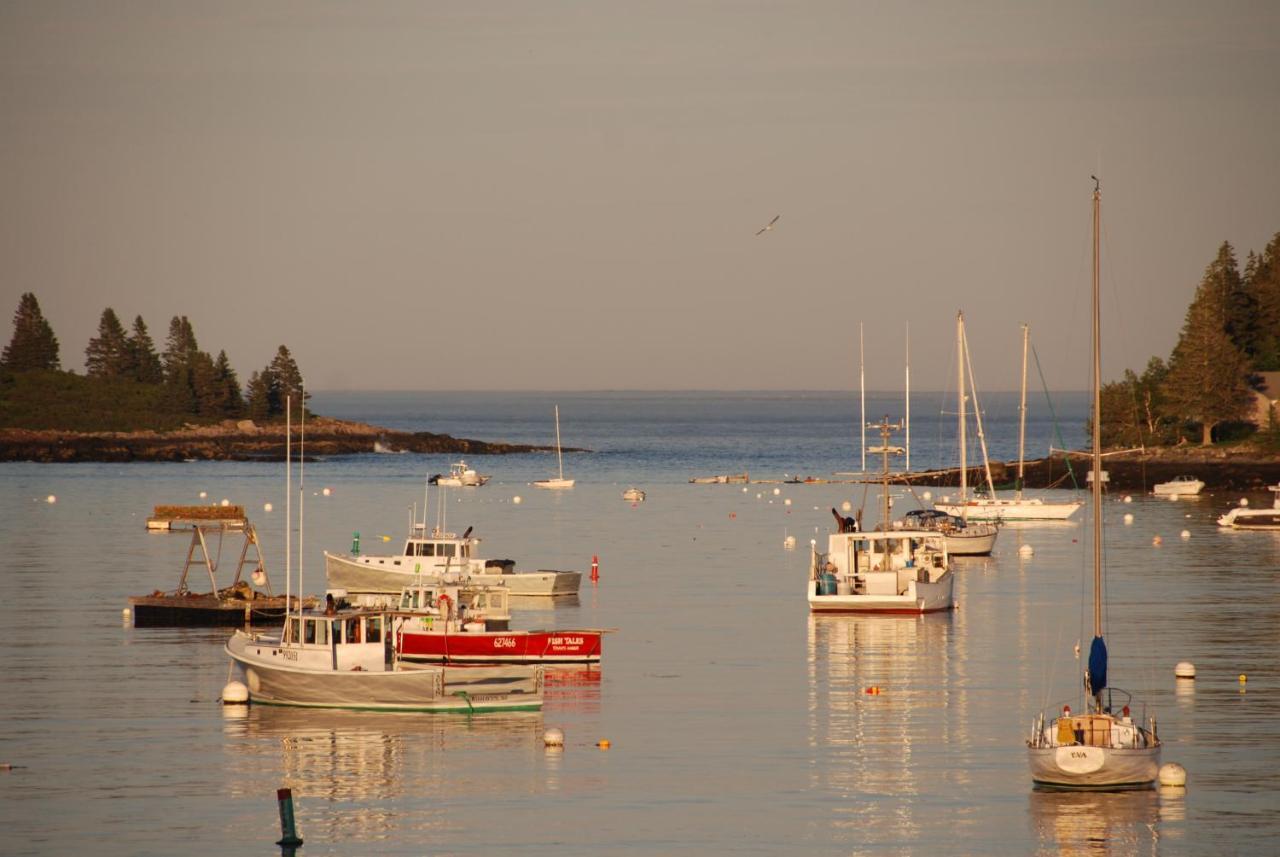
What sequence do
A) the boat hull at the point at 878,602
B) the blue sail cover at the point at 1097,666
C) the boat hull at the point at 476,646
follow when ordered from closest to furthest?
the blue sail cover at the point at 1097,666, the boat hull at the point at 476,646, the boat hull at the point at 878,602

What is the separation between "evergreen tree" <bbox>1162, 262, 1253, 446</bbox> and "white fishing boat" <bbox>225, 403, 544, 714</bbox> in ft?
420

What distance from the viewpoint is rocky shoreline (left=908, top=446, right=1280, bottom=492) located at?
147500 millimetres

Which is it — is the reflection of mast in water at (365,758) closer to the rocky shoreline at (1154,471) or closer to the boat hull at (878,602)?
the boat hull at (878,602)

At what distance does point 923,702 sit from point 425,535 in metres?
28.8

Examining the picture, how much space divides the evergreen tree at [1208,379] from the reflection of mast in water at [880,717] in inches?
4107

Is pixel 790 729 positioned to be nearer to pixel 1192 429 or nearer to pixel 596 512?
pixel 596 512

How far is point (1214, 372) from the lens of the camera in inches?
6319

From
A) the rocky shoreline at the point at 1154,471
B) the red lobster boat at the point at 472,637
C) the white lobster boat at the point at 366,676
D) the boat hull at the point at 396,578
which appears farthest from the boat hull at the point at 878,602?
the rocky shoreline at the point at 1154,471

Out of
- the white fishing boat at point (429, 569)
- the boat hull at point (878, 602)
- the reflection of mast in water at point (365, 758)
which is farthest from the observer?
the white fishing boat at point (429, 569)

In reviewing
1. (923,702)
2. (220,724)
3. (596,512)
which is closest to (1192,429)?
(596,512)

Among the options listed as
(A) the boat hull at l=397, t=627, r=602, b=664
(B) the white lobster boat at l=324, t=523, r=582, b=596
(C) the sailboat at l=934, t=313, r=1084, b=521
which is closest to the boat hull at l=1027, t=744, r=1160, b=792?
(A) the boat hull at l=397, t=627, r=602, b=664

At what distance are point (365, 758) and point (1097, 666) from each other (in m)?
15.7

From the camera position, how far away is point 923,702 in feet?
153

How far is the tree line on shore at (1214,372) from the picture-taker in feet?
529
